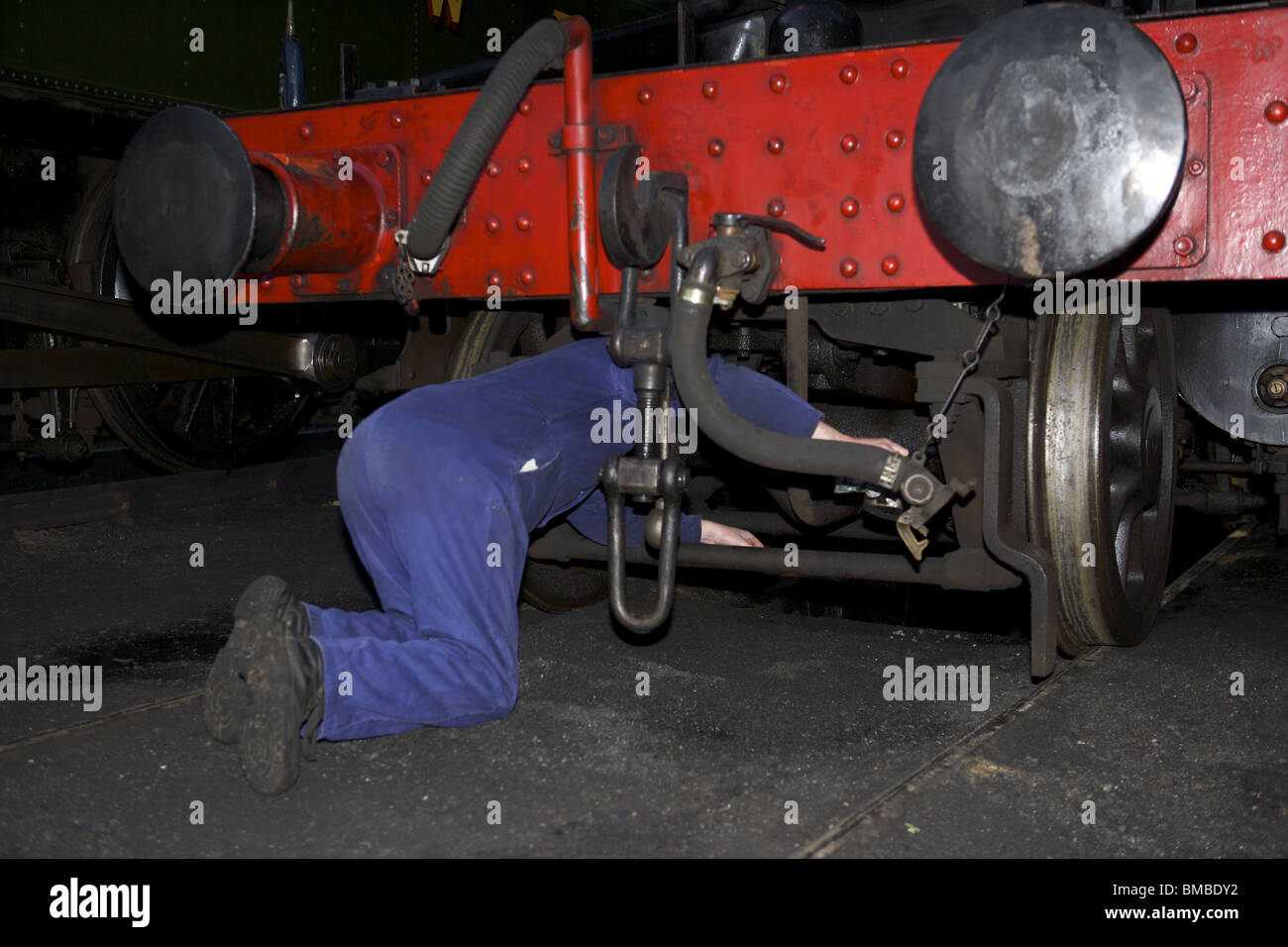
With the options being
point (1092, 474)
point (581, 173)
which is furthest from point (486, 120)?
point (1092, 474)

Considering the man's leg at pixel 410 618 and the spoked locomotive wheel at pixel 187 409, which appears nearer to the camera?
the man's leg at pixel 410 618

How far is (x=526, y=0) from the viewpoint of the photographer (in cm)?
457

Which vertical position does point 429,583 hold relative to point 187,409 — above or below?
below

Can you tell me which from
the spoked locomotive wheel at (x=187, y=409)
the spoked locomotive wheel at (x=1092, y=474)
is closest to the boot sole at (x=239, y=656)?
the spoked locomotive wheel at (x=1092, y=474)

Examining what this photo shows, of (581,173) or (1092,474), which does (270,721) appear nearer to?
(581,173)

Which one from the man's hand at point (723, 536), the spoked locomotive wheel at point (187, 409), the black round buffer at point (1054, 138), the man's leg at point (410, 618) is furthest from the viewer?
the spoked locomotive wheel at point (187, 409)

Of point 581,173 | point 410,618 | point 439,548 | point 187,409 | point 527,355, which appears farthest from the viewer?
point 187,409

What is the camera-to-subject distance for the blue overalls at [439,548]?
73.5 inches

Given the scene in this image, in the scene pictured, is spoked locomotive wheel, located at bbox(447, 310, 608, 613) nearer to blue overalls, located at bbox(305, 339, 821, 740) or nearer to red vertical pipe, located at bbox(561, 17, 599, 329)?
red vertical pipe, located at bbox(561, 17, 599, 329)

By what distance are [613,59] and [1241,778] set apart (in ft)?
6.40

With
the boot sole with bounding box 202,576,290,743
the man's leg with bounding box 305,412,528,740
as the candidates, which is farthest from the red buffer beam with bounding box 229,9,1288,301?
the boot sole with bounding box 202,576,290,743

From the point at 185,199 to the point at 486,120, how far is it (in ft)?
2.04

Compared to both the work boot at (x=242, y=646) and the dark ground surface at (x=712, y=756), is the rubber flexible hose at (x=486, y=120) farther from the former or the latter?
the dark ground surface at (x=712, y=756)

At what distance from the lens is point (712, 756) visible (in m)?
1.97
